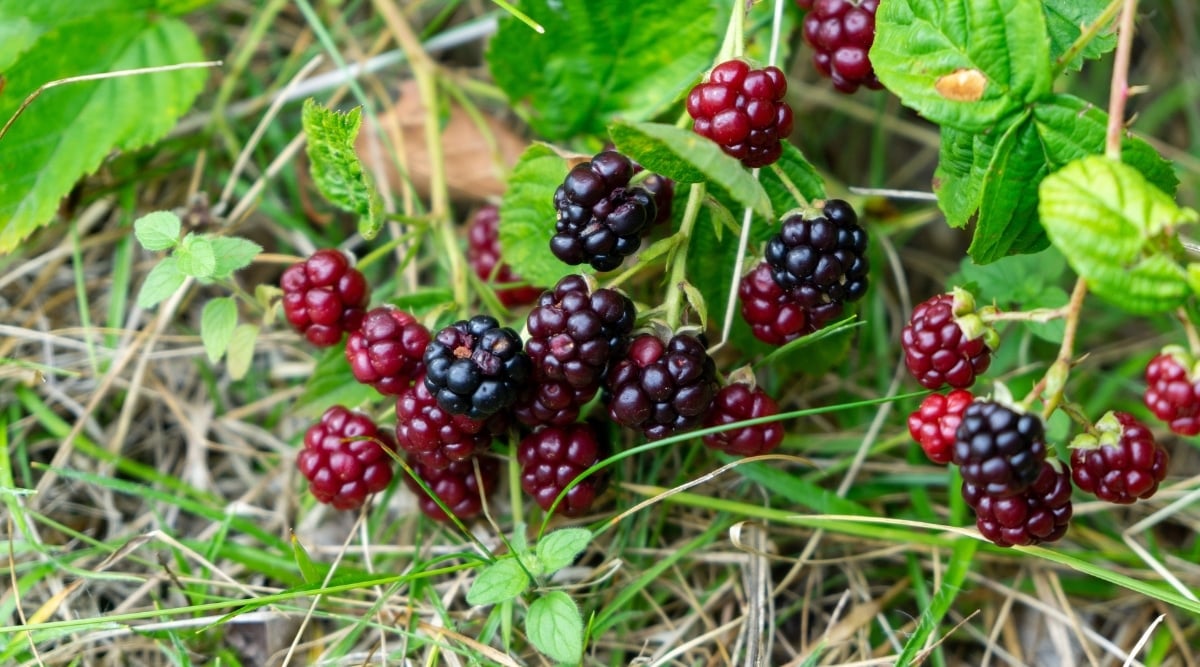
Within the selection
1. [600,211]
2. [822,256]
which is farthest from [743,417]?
[600,211]

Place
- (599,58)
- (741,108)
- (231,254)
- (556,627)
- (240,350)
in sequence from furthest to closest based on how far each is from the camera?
(599,58), (240,350), (231,254), (556,627), (741,108)

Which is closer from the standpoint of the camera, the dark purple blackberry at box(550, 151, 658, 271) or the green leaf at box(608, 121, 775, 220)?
the green leaf at box(608, 121, 775, 220)

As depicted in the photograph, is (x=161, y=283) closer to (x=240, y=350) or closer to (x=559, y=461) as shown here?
(x=240, y=350)

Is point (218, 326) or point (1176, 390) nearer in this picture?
point (1176, 390)

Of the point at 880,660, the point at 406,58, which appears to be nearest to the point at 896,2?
the point at 880,660

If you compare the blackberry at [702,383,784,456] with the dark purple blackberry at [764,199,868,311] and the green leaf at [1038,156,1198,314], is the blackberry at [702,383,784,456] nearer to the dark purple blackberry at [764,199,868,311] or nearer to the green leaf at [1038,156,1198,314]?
the dark purple blackberry at [764,199,868,311]

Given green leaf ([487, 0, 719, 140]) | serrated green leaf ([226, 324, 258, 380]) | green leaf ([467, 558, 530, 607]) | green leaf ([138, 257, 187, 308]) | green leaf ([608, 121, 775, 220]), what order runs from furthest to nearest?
green leaf ([487, 0, 719, 140])
serrated green leaf ([226, 324, 258, 380])
green leaf ([138, 257, 187, 308])
green leaf ([467, 558, 530, 607])
green leaf ([608, 121, 775, 220])

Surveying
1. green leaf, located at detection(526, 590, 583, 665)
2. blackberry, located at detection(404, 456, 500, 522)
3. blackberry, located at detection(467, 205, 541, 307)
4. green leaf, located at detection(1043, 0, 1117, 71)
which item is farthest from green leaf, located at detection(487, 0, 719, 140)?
green leaf, located at detection(526, 590, 583, 665)
